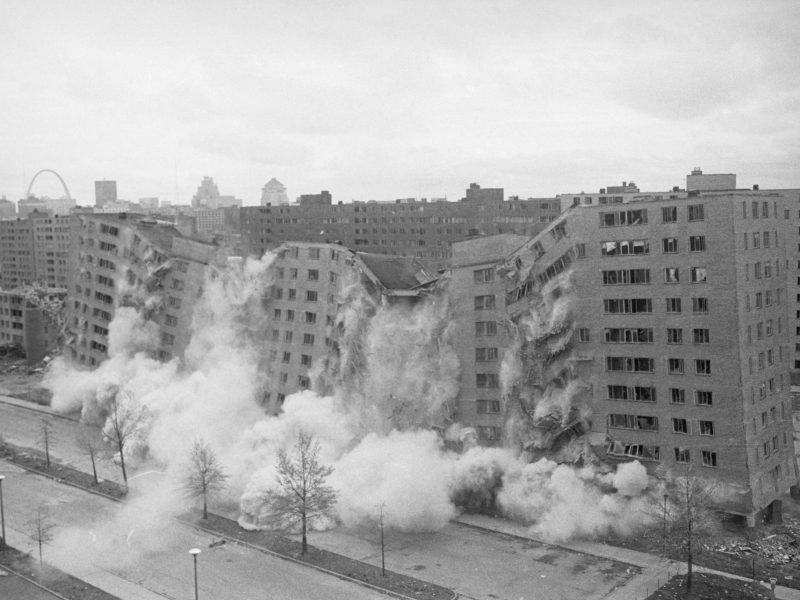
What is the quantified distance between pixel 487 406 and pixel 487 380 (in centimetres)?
220

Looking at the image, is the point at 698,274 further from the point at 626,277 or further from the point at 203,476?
the point at 203,476

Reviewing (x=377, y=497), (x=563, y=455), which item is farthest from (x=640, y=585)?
(x=377, y=497)

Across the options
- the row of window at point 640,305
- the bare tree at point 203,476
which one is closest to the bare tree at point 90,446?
the bare tree at point 203,476

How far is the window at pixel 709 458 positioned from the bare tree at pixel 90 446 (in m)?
51.5

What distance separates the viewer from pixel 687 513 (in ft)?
179

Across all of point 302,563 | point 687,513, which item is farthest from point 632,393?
point 302,563

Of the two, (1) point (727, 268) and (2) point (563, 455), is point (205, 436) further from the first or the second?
(1) point (727, 268)

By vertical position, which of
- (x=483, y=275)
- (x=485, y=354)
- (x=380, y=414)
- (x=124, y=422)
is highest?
(x=483, y=275)

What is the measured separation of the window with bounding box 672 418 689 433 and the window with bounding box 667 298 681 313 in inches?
314

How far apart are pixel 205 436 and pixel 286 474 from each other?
18799 millimetres

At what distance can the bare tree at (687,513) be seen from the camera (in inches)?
2149

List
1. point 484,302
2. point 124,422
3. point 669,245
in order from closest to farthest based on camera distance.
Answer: point 669,245, point 484,302, point 124,422

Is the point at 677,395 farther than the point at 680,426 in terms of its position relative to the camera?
Yes

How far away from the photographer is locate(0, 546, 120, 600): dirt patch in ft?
176
